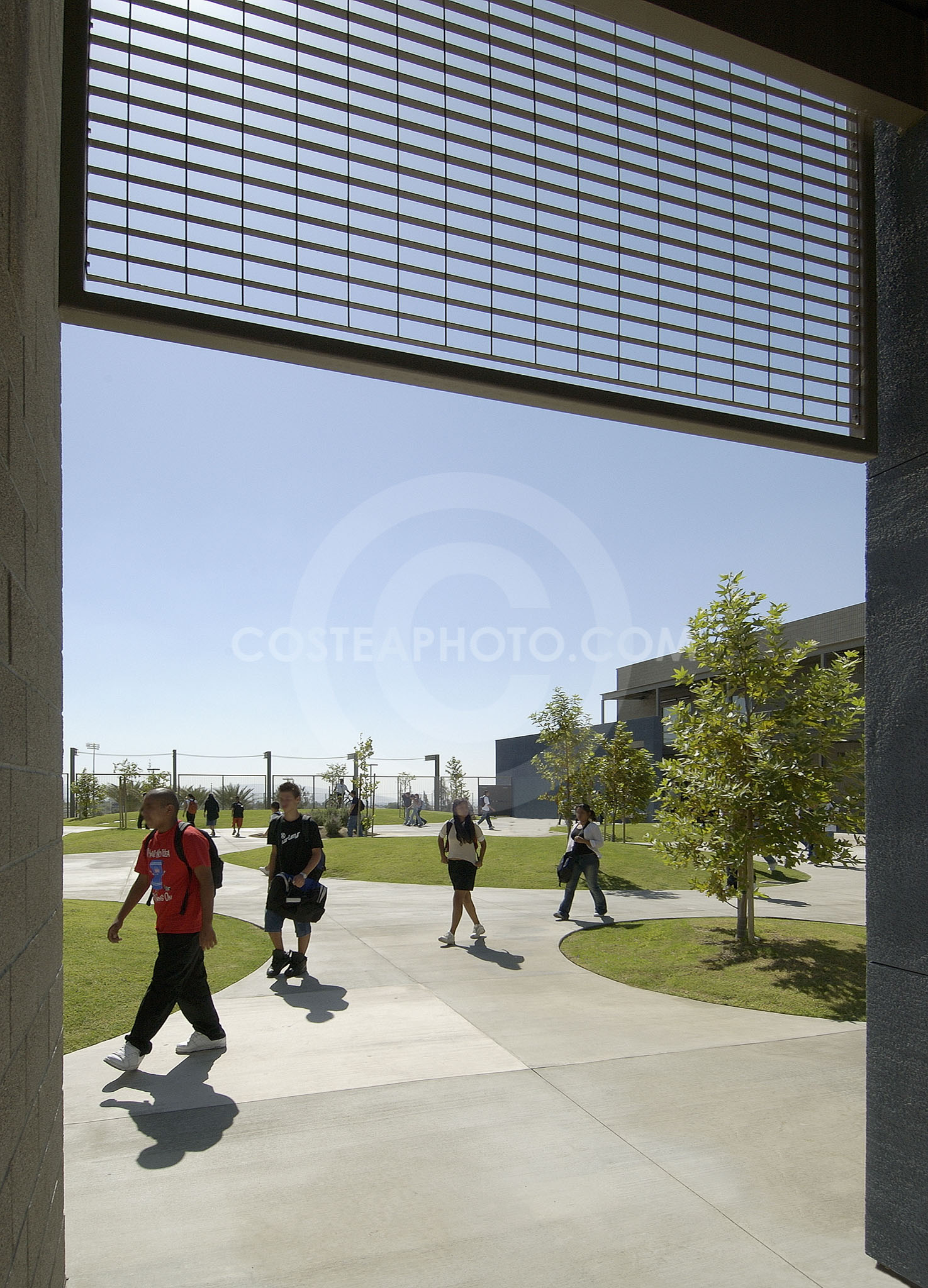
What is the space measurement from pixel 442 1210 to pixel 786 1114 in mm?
2251

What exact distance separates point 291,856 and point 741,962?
476 cm

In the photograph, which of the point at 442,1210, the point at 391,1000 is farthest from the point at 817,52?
the point at 391,1000

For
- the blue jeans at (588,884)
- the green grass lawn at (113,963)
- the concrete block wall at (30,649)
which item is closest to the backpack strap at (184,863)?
the green grass lawn at (113,963)

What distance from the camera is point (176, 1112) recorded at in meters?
5.20

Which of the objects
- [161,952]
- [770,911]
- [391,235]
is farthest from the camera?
[770,911]

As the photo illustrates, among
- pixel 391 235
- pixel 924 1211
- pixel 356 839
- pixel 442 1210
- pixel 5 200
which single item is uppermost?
pixel 391 235

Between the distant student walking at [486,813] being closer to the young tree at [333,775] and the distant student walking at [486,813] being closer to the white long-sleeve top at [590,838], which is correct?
the young tree at [333,775]

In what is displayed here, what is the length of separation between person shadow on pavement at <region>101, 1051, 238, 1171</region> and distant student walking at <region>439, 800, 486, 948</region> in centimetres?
465

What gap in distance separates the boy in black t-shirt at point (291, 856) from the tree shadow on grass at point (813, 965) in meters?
4.16

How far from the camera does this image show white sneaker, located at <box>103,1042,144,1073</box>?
231 inches

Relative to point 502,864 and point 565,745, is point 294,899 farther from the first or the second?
point 565,745

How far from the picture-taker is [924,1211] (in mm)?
3340

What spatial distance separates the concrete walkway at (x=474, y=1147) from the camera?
3.66 metres

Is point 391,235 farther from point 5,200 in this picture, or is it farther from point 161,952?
point 161,952
